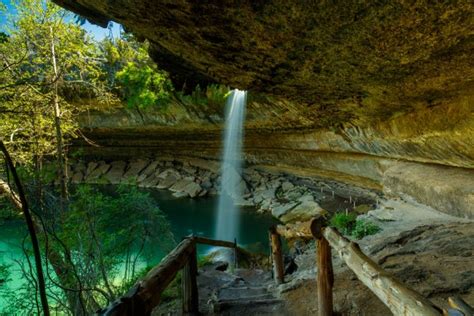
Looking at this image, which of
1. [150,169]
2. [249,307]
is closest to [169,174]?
[150,169]

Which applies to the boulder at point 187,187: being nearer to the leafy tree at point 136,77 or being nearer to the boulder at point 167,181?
the boulder at point 167,181

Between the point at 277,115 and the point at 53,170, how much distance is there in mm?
7833

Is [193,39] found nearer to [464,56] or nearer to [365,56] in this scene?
[365,56]

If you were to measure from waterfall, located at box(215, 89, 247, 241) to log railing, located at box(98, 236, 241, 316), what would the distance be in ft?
31.9

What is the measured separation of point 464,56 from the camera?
3.47 m

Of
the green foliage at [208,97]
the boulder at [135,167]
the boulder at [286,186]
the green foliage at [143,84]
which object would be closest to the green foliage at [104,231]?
the green foliage at [208,97]

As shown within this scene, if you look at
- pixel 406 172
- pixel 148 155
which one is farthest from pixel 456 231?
pixel 148 155

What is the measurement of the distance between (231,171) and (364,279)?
18.9 meters

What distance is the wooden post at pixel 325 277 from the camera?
9.86 ft

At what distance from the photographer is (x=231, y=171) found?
69.2 ft

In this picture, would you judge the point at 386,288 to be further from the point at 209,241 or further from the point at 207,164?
the point at 207,164

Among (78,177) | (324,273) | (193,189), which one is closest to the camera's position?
(324,273)

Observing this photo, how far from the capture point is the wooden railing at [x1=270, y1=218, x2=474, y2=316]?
1.49m

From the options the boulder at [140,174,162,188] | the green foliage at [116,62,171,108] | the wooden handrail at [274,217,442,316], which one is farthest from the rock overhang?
the boulder at [140,174,162,188]
